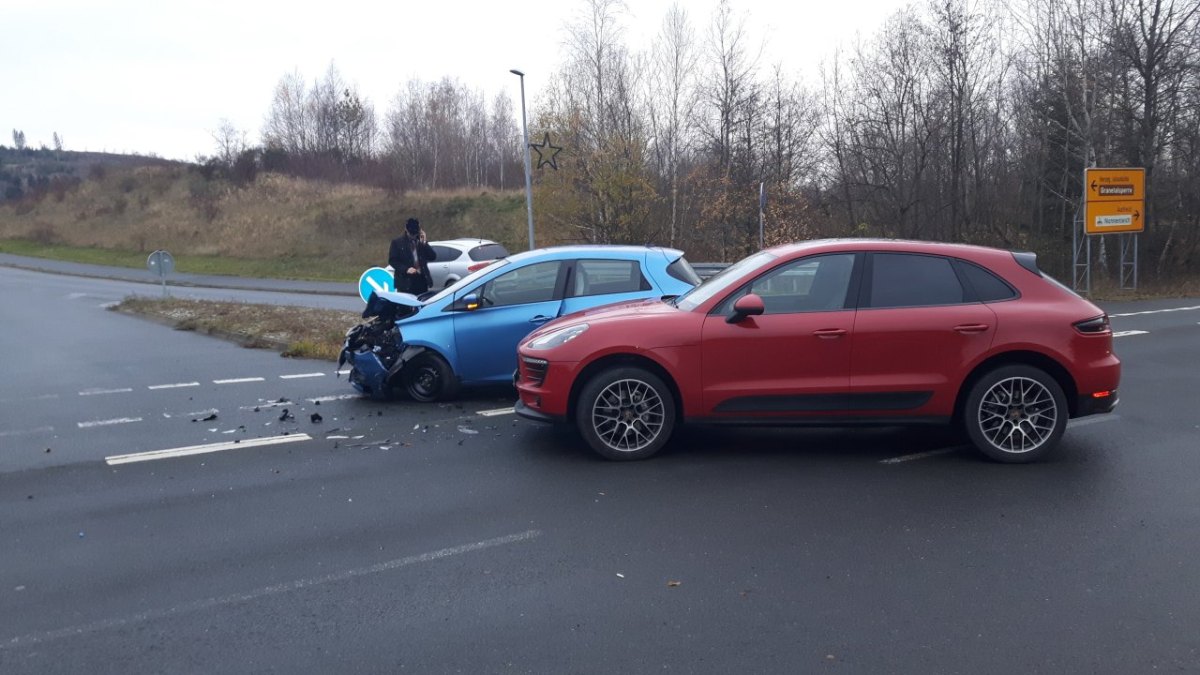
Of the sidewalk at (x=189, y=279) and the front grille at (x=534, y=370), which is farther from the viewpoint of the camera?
the sidewalk at (x=189, y=279)

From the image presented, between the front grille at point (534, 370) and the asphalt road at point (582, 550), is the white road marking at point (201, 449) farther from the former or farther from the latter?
the front grille at point (534, 370)

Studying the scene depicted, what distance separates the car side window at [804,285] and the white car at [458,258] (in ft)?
67.3

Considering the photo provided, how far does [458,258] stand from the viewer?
92.5 ft

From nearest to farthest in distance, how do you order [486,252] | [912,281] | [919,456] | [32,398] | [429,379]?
[912,281], [919,456], [429,379], [32,398], [486,252]

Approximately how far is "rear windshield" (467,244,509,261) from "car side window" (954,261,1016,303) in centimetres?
2160

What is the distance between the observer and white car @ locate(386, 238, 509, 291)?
27.9 meters

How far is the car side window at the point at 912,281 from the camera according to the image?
24.2 ft

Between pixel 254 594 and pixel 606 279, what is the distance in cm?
559

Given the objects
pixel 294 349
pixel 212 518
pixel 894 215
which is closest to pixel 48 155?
pixel 894 215

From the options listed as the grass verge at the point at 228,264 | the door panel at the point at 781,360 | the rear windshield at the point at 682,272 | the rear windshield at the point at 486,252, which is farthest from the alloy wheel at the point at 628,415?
the grass verge at the point at 228,264

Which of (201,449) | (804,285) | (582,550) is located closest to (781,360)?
(804,285)

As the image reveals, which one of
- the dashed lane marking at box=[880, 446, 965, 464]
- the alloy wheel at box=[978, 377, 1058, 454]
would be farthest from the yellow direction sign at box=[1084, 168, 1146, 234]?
the alloy wheel at box=[978, 377, 1058, 454]

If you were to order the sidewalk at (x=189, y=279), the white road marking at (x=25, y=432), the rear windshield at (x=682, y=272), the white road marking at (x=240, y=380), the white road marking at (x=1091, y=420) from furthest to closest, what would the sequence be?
the sidewalk at (x=189, y=279), the white road marking at (x=240, y=380), the rear windshield at (x=682, y=272), the white road marking at (x=25, y=432), the white road marking at (x=1091, y=420)

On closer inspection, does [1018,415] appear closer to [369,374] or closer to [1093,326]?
[1093,326]
